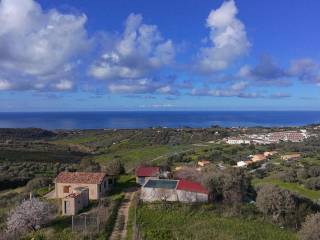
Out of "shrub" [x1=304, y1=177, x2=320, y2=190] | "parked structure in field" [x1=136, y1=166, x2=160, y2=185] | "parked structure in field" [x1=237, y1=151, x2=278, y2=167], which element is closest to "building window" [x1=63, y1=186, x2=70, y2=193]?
"parked structure in field" [x1=136, y1=166, x2=160, y2=185]

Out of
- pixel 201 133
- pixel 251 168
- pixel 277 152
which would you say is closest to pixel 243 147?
pixel 277 152

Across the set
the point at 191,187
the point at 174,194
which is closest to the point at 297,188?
the point at 191,187

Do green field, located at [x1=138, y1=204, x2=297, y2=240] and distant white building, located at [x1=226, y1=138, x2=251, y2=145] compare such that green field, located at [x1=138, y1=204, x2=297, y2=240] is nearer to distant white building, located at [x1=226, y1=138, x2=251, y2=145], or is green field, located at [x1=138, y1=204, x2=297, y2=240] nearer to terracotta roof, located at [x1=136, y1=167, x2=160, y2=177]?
terracotta roof, located at [x1=136, y1=167, x2=160, y2=177]

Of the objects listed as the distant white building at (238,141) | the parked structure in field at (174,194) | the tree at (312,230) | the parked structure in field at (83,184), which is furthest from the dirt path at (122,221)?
the distant white building at (238,141)

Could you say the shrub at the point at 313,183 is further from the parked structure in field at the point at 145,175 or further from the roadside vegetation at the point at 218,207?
the parked structure in field at the point at 145,175

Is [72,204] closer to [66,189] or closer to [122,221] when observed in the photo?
[122,221]

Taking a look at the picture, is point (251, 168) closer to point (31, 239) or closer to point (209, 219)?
point (209, 219)
